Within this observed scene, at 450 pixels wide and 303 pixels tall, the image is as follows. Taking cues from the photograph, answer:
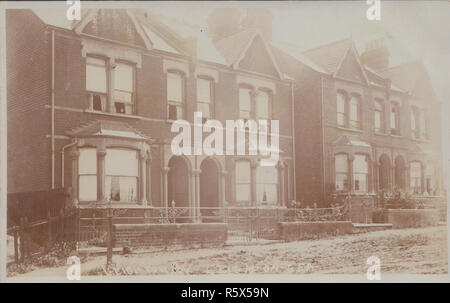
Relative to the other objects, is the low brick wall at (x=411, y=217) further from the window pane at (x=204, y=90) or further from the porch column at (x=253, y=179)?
the window pane at (x=204, y=90)

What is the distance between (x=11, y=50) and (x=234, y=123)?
5.65m

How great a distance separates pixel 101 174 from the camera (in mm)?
11984

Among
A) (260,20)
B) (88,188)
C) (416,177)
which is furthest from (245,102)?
(416,177)

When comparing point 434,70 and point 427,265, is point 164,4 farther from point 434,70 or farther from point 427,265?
point 427,265

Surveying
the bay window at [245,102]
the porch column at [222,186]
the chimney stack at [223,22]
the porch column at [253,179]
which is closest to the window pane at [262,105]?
the bay window at [245,102]

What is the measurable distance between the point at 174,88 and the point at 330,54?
4.89 meters

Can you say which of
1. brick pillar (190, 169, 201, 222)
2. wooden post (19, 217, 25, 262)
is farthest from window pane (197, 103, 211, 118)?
A: wooden post (19, 217, 25, 262)

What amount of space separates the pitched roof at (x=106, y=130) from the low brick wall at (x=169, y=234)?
2147 millimetres

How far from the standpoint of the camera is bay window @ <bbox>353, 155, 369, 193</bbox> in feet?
52.4

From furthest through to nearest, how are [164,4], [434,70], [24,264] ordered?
[434,70] < [164,4] < [24,264]

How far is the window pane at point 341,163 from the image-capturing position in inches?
633

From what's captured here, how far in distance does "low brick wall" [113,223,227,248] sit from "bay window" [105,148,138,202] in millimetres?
925

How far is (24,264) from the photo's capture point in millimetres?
11219
